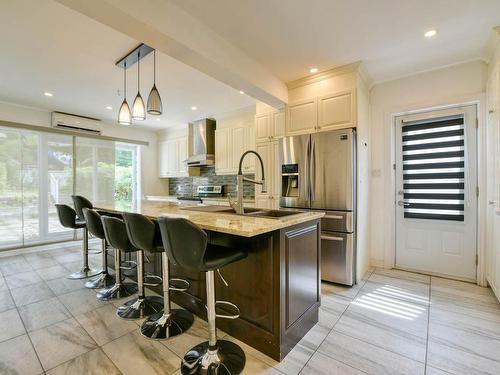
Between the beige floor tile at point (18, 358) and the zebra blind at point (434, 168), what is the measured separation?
3.97 metres

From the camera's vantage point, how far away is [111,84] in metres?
3.33

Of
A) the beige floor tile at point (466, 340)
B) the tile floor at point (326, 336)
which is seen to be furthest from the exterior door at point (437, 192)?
the beige floor tile at point (466, 340)

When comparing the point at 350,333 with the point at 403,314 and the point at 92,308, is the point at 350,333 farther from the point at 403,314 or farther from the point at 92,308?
the point at 92,308

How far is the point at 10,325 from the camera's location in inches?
77.9

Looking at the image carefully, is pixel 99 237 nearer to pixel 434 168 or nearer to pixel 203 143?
pixel 203 143

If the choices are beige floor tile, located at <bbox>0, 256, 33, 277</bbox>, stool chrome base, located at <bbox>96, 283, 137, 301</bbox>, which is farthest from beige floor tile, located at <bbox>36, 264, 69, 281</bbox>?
stool chrome base, located at <bbox>96, 283, 137, 301</bbox>

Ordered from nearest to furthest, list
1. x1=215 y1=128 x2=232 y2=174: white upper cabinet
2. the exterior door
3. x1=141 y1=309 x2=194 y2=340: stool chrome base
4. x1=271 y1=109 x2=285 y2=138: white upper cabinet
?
x1=141 y1=309 x2=194 y2=340: stool chrome base, the exterior door, x1=271 y1=109 x2=285 y2=138: white upper cabinet, x1=215 y1=128 x2=232 y2=174: white upper cabinet

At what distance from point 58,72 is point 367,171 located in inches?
164

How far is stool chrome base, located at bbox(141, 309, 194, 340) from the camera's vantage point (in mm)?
1817

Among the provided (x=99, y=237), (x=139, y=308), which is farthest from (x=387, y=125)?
(x=99, y=237)

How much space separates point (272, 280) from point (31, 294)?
2717 millimetres

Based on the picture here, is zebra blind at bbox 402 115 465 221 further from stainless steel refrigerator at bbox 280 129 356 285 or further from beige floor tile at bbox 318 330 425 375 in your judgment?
beige floor tile at bbox 318 330 425 375

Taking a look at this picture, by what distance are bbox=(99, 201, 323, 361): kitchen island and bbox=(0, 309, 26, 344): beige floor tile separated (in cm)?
146

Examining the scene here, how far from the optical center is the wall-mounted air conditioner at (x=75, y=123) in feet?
14.5
